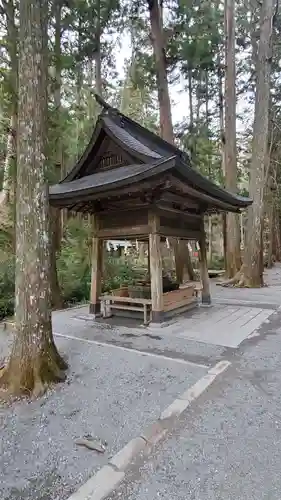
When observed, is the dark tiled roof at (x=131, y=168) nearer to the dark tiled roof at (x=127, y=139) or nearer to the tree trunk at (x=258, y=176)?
the dark tiled roof at (x=127, y=139)

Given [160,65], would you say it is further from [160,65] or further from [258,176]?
[258,176]

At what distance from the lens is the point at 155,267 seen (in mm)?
5816

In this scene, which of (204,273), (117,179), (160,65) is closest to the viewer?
(117,179)

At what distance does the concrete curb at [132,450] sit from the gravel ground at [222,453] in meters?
0.06

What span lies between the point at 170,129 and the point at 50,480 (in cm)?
1129

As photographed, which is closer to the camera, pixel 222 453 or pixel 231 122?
pixel 222 453

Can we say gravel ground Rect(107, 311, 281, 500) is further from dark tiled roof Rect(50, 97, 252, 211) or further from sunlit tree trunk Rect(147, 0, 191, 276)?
sunlit tree trunk Rect(147, 0, 191, 276)

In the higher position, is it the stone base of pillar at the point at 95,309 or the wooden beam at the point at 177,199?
the wooden beam at the point at 177,199

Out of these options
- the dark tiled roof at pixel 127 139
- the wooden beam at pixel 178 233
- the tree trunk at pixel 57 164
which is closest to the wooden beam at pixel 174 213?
the wooden beam at pixel 178 233

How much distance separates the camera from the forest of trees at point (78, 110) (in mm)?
3361

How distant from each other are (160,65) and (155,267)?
343 inches

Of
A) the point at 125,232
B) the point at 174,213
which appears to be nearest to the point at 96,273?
the point at 125,232

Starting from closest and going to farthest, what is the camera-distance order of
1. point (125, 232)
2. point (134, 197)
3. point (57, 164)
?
point (134, 197), point (125, 232), point (57, 164)

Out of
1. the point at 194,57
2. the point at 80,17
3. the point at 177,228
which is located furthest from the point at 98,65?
the point at 177,228
